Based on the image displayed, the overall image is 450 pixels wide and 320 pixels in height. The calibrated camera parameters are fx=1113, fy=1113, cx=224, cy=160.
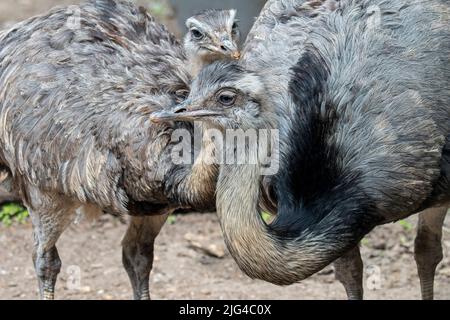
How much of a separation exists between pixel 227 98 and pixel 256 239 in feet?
1.81

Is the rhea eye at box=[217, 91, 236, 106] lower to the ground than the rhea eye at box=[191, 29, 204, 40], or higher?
lower

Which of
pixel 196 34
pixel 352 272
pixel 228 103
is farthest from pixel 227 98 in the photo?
pixel 352 272

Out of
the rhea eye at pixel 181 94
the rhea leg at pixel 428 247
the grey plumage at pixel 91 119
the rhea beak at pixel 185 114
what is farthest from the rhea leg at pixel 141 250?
the rhea beak at pixel 185 114

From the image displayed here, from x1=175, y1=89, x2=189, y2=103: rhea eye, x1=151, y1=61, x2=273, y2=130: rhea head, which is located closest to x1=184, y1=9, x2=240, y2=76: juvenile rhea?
x1=175, y1=89, x2=189, y2=103: rhea eye

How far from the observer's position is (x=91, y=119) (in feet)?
16.7

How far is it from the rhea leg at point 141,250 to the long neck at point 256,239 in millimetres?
1608

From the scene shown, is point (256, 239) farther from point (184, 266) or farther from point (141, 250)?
point (184, 266)

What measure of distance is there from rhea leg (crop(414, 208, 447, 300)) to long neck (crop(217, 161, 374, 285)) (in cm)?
154

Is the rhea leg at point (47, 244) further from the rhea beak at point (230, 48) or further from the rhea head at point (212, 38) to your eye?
the rhea beak at point (230, 48)

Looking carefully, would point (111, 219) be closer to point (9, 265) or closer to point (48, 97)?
point (9, 265)

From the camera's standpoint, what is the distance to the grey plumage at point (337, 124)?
4254mm

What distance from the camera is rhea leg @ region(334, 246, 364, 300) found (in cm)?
540

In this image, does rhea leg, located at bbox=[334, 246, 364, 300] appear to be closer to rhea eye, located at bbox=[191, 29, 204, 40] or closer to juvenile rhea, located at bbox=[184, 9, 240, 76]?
juvenile rhea, located at bbox=[184, 9, 240, 76]
